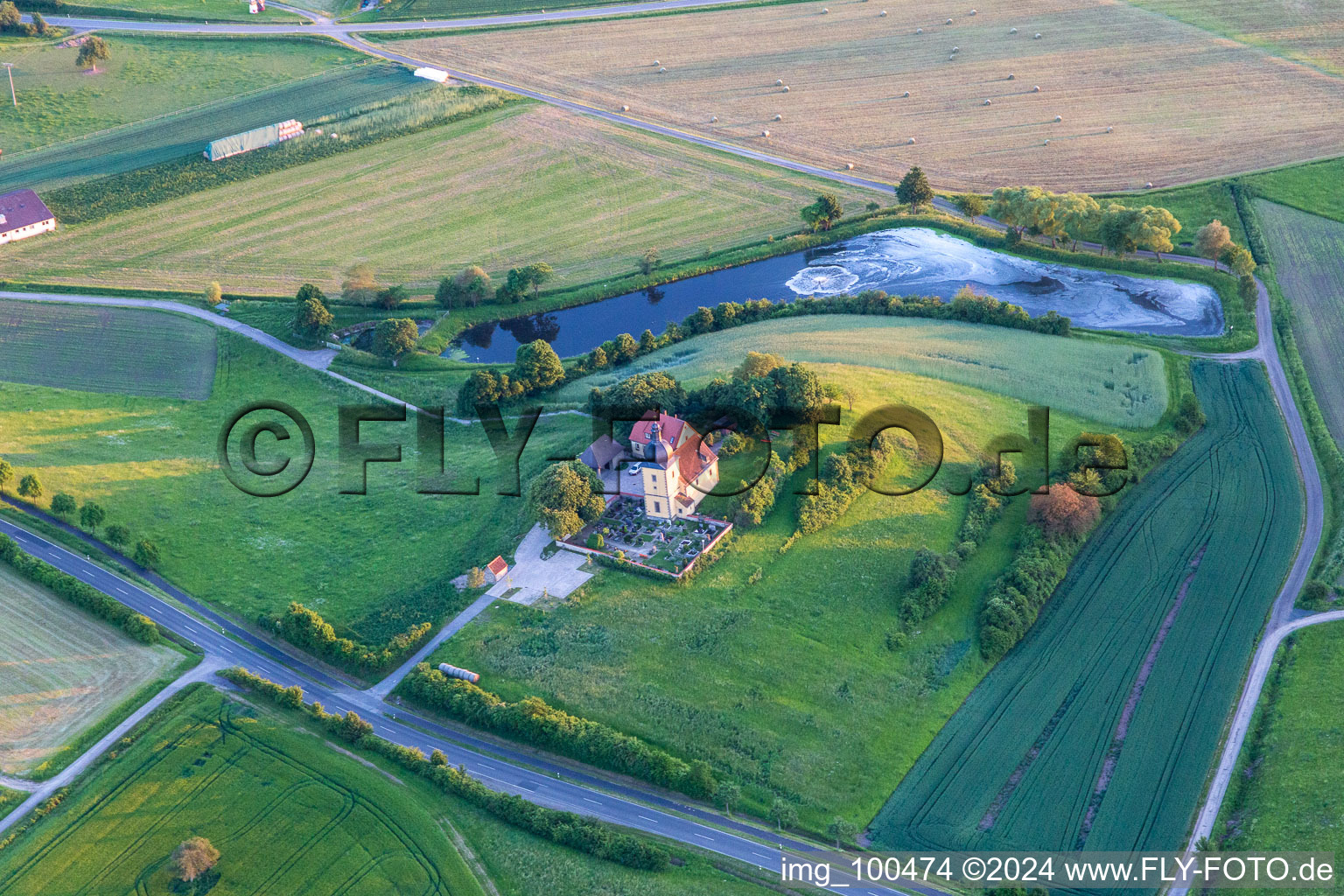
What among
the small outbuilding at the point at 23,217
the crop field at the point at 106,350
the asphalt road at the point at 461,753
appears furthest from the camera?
the small outbuilding at the point at 23,217

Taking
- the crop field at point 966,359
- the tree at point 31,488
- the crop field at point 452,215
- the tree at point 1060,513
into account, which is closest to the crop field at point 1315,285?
the crop field at point 966,359

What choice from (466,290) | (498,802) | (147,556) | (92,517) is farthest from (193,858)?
(466,290)

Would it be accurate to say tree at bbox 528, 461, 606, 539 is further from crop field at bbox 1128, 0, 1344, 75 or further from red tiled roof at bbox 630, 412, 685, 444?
crop field at bbox 1128, 0, 1344, 75

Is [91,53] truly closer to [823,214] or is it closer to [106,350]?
[106,350]

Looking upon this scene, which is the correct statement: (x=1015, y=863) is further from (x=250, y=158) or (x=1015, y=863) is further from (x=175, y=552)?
(x=250, y=158)

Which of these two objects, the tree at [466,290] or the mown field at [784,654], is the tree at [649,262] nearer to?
the tree at [466,290]

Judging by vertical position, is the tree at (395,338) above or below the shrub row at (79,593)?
above
